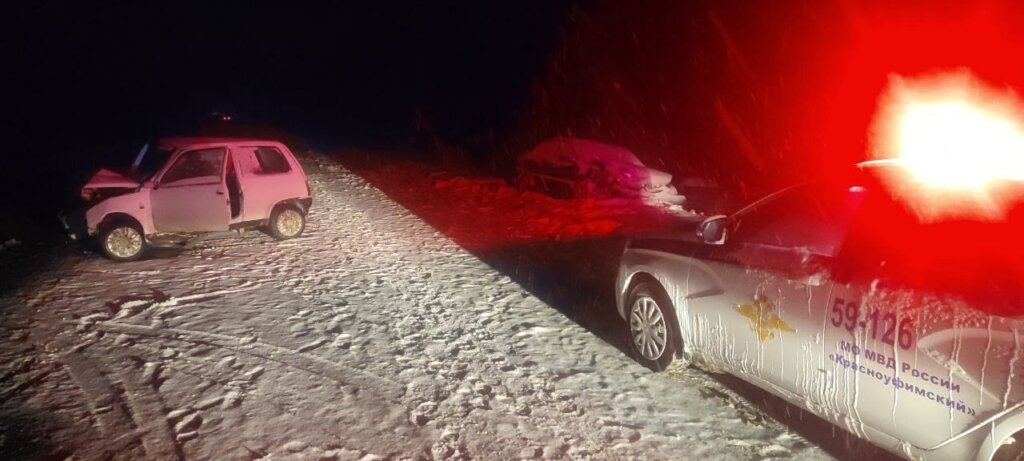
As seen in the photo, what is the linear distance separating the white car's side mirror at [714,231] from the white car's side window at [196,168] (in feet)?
21.9

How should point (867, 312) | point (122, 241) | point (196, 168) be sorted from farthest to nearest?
point (196, 168), point (122, 241), point (867, 312)

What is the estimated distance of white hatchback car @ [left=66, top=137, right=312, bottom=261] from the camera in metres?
8.57

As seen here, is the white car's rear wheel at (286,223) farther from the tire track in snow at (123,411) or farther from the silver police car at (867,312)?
the silver police car at (867,312)

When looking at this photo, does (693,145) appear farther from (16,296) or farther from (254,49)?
(254,49)

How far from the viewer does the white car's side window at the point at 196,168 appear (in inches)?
353

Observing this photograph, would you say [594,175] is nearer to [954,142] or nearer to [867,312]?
[954,142]

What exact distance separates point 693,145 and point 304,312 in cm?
1836

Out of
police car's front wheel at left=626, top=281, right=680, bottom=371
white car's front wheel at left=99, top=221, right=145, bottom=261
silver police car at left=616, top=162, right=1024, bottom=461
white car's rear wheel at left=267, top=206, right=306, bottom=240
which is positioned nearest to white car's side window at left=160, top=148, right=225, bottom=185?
white car's front wheel at left=99, top=221, right=145, bottom=261

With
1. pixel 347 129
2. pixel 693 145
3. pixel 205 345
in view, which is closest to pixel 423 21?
pixel 347 129

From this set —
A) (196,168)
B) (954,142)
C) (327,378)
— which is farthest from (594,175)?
(327,378)

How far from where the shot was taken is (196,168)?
361 inches

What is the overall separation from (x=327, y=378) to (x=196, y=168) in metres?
5.27

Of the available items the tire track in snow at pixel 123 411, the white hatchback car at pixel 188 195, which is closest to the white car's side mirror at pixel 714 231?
the tire track in snow at pixel 123 411

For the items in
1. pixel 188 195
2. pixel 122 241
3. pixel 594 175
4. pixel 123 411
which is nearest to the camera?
pixel 123 411
